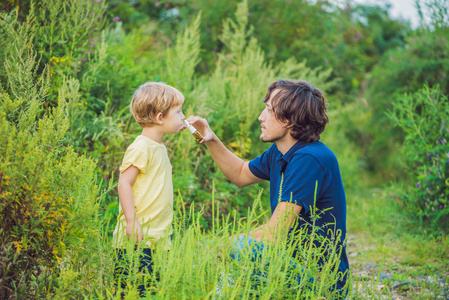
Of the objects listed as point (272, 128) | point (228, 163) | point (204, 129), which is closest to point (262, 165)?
point (228, 163)

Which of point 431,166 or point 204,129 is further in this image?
point 431,166

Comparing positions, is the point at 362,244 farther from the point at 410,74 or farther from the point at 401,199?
the point at 410,74

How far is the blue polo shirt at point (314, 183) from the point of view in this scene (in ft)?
8.22

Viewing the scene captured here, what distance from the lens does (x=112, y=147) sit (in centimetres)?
406

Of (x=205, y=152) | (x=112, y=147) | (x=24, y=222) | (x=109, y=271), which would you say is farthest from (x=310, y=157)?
(x=205, y=152)

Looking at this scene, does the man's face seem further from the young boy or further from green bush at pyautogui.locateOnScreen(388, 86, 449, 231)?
green bush at pyautogui.locateOnScreen(388, 86, 449, 231)

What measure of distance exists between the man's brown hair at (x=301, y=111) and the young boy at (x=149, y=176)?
0.66 metres

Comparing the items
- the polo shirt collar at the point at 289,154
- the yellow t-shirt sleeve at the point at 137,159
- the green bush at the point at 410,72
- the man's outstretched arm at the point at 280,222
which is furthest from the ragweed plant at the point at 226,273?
the green bush at the point at 410,72

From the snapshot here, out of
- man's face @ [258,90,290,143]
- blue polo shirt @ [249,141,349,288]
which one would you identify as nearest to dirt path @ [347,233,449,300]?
blue polo shirt @ [249,141,349,288]

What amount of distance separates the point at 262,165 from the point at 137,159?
1.03 metres

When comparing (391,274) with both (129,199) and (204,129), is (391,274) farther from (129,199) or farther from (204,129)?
(129,199)

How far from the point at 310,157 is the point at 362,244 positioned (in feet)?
8.35

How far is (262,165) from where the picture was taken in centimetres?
320

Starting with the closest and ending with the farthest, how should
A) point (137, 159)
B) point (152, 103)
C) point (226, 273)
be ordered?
point (226, 273) → point (137, 159) → point (152, 103)
